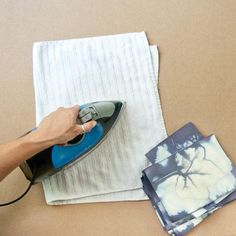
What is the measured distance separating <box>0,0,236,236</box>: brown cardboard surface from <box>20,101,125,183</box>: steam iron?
8 cm

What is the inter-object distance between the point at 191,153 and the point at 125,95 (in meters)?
0.21

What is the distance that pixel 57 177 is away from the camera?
2.68ft

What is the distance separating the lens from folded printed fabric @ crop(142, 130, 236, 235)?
0.76 m

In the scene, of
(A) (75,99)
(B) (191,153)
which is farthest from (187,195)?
(A) (75,99)

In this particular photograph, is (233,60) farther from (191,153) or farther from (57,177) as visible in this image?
(57,177)

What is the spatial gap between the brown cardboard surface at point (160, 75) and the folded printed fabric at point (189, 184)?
27mm

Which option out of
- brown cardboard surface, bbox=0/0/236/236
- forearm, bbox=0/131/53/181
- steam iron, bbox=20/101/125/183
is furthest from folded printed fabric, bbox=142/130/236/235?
forearm, bbox=0/131/53/181

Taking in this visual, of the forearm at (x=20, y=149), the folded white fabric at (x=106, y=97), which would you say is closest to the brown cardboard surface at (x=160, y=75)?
the folded white fabric at (x=106, y=97)

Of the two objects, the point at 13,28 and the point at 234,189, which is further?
the point at 13,28

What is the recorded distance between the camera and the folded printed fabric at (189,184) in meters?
0.76

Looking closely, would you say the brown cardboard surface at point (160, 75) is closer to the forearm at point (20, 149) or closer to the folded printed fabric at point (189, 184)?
the folded printed fabric at point (189, 184)

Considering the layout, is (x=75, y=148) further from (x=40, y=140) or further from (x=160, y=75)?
(x=160, y=75)

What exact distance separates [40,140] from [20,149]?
0.13 feet

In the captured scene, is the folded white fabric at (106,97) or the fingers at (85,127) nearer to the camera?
the fingers at (85,127)
